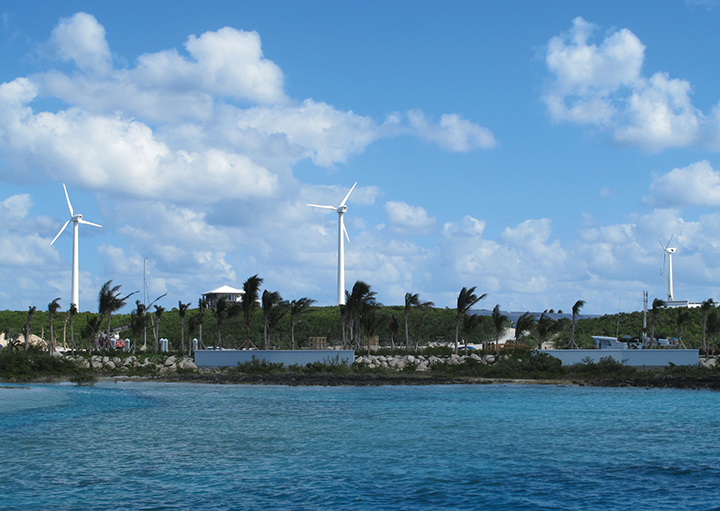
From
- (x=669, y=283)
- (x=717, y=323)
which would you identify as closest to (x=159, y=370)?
(x=717, y=323)

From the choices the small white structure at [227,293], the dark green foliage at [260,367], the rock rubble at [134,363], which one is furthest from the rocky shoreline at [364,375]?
the small white structure at [227,293]

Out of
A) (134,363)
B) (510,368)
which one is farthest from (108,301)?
(510,368)

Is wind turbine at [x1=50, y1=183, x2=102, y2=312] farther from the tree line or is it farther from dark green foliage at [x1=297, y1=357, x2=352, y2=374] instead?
dark green foliage at [x1=297, y1=357, x2=352, y2=374]

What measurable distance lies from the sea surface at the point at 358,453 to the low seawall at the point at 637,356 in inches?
598

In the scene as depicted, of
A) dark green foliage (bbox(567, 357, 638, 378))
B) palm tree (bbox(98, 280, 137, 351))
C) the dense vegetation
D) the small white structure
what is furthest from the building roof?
dark green foliage (bbox(567, 357, 638, 378))

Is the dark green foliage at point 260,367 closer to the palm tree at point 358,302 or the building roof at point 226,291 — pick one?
the palm tree at point 358,302

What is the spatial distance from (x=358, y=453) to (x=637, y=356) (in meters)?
36.1

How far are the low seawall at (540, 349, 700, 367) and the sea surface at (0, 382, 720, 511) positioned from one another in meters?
15.2

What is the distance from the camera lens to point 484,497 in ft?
44.8

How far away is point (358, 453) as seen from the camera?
1847 cm

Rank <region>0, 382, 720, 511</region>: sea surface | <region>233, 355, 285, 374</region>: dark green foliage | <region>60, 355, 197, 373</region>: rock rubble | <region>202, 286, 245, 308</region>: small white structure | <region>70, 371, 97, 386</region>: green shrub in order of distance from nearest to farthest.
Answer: <region>0, 382, 720, 511</region>: sea surface, <region>70, 371, 97, 386</region>: green shrub, <region>233, 355, 285, 374</region>: dark green foliage, <region>60, 355, 197, 373</region>: rock rubble, <region>202, 286, 245, 308</region>: small white structure

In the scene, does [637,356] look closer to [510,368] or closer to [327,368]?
[510,368]

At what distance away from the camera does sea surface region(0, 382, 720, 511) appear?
44.4 feet

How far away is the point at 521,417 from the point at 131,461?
1526 centimetres
